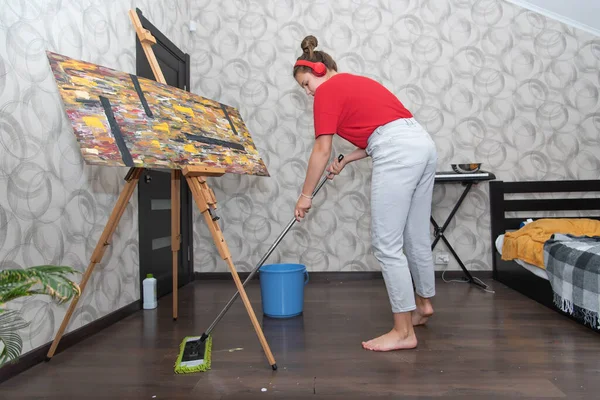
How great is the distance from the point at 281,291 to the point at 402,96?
198 cm

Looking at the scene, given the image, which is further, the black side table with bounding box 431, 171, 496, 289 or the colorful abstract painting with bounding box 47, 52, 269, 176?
the black side table with bounding box 431, 171, 496, 289

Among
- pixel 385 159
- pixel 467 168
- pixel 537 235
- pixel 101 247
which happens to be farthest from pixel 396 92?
pixel 101 247

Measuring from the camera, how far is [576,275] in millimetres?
2043

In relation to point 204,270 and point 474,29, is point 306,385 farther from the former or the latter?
point 474,29

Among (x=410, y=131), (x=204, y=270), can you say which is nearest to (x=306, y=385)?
(x=410, y=131)

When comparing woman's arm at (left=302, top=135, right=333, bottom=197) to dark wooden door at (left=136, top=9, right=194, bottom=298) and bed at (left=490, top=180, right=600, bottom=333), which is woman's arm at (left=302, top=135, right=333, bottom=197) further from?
bed at (left=490, top=180, right=600, bottom=333)

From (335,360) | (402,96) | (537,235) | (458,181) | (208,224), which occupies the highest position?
(402,96)

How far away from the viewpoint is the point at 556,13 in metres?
3.40

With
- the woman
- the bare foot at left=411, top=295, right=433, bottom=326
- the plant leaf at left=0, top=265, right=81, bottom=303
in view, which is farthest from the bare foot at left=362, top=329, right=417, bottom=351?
the plant leaf at left=0, top=265, right=81, bottom=303

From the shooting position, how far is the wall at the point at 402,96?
3.44m

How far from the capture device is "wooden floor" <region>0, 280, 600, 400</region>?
4.77 ft

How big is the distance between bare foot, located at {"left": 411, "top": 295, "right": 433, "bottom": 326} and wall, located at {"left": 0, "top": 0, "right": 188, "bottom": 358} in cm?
158

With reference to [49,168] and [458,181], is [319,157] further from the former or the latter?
[458,181]

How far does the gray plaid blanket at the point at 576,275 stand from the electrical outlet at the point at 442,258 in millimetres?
1063
